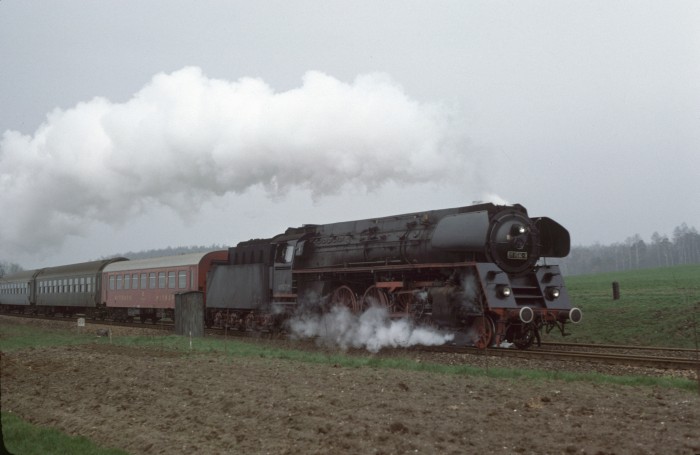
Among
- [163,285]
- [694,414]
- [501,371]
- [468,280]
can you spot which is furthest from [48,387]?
[163,285]

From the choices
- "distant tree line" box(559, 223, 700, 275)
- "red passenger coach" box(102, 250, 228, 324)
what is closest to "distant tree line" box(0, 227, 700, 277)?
"distant tree line" box(559, 223, 700, 275)

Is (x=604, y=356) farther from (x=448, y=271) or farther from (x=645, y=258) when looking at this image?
(x=645, y=258)

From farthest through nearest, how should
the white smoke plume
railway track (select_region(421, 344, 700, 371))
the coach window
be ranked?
the coach window < the white smoke plume < railway track (select_region(421, 344, 700, 371))

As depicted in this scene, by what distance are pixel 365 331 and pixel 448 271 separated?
3.52 meters

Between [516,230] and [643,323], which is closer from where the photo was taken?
[516,230]

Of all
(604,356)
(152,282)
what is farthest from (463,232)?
(152,282)

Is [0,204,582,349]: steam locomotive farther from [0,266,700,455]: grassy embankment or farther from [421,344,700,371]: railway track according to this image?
[0,266,700,455]: grassy embankment

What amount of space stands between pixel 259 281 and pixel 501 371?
13832mm

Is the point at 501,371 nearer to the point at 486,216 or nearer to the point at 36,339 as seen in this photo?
the point at 486,216

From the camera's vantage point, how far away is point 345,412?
850cm

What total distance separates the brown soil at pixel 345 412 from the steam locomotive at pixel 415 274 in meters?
4.11

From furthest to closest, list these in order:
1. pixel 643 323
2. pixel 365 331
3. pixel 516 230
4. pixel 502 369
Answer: pixel 643 323 → pixel 365 331 → pixel 516 230 → pixel 502 369

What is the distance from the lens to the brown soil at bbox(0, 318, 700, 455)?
696cm

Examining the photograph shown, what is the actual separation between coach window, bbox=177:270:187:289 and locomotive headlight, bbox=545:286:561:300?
1846 centimetres
